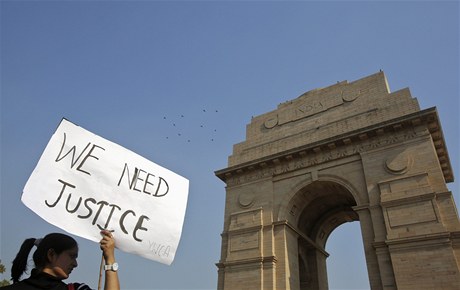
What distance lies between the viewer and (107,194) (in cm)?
395

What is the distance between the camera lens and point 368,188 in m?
18.4

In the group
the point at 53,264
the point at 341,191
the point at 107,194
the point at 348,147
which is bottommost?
the point at 53,264

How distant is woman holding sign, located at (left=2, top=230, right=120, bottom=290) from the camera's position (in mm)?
2613

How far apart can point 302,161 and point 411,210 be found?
22.6 ft

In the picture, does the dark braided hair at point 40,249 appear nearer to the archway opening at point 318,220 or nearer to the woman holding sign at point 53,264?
the woman holding sign at point 53,264

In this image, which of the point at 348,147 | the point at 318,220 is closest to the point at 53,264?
the point at 348,147

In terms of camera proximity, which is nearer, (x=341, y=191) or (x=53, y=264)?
(x=53, y=264)

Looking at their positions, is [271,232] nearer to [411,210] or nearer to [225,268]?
[225,268]

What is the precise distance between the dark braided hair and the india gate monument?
15975 millimetres

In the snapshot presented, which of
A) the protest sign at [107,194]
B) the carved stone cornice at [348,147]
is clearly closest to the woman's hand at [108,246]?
the protest sign at [107,194]

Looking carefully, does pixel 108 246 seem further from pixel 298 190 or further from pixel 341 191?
pixel 341 191

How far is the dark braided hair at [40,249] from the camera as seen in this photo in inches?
111

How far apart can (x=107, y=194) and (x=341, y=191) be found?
19.6 m

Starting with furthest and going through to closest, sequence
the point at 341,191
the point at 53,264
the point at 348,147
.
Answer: the point at 341,191, the point at 348,147, the point at 53,264
